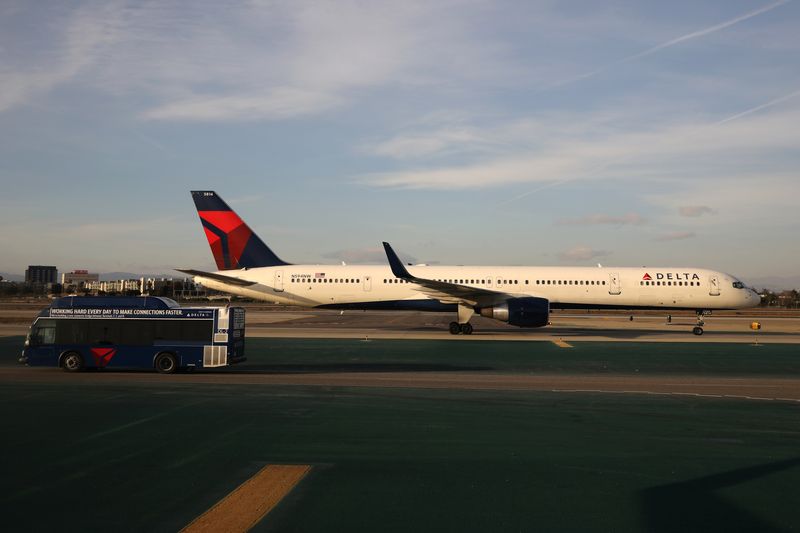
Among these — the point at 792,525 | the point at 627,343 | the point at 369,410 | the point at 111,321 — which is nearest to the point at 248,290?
the point at 111,321

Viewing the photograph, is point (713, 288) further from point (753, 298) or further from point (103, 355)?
point (103, 355)

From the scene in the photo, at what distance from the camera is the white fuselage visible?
40.9 metres

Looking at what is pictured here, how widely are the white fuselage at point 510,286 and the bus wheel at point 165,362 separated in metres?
18.4

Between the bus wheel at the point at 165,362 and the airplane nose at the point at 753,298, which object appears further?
the airplane nose at the point at 753,298

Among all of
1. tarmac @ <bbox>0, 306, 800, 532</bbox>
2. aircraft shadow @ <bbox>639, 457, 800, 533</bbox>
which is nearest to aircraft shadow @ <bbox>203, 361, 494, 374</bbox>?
tarmac @ <bbox>0, 306, 800, 532</bbox>

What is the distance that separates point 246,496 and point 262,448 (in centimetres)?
288

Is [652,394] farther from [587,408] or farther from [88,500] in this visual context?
[88,500]

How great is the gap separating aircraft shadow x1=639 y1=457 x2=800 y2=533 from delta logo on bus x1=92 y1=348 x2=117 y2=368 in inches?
757

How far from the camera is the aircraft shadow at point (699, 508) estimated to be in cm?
838

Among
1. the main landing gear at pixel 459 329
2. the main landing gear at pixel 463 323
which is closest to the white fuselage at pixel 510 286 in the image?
the main landing gear at pixel 463 323

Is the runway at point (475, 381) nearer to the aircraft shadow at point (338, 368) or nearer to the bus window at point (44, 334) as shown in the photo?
the aircraft shadow at point (338, 368)

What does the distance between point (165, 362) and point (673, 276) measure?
33.2 m

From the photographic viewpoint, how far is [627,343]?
3556cm

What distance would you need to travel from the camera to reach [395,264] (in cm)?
3834
